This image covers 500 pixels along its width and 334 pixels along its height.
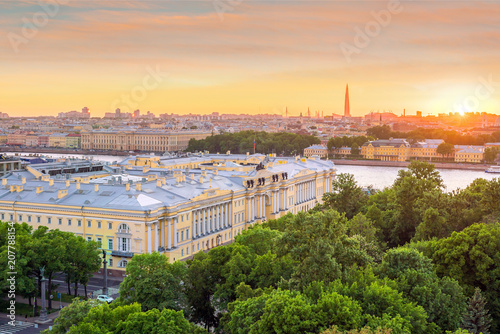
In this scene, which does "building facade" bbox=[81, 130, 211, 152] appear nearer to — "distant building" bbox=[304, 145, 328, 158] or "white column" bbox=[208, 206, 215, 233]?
"distant building" bbox=[304, 145, 328, 158]

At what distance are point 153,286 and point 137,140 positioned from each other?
99.6 meters

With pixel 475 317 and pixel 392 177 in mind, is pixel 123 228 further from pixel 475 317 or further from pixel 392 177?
pixel 392 177

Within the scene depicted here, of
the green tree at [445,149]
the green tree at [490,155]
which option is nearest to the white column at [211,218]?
the green tree at [490,155]

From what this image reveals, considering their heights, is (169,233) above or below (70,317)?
below

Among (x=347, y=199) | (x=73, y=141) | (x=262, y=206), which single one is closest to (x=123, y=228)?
(x=262, y=206)

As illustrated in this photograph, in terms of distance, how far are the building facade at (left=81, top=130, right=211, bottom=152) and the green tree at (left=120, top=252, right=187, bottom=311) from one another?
93762mm

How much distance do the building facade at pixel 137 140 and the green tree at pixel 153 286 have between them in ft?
308

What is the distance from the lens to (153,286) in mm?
15672

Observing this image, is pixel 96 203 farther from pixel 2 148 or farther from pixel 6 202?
pixel 2 148

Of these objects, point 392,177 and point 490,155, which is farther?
point 490,155

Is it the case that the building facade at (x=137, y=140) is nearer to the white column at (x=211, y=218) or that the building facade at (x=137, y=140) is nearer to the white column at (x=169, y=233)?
the white column at (x=211, y=218)

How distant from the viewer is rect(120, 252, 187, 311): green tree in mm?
15508

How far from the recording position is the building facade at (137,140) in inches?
4360

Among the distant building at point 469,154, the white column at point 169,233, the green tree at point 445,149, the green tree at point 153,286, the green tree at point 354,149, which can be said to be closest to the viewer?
the green tree at point 153,286
